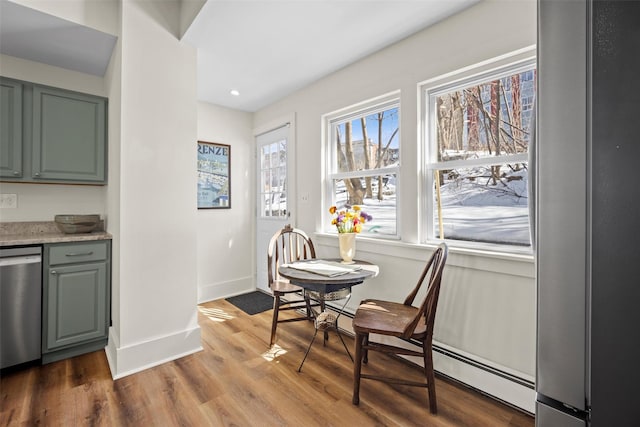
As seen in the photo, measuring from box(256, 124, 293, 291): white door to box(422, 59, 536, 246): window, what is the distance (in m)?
1.78

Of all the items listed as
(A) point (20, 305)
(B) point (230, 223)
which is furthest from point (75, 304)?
(B) point (230, 223)

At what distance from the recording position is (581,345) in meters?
0.44

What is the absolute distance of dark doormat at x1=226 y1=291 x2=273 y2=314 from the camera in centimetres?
337

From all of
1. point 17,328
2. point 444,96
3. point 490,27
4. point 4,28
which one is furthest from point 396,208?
point 4,28

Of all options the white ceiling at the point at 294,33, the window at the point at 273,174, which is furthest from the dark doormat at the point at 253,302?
the white ceiling at the point at 294,33

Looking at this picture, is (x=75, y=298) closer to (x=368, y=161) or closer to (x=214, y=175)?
(x=214, y=175)

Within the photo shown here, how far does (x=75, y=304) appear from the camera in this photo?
2311 millimetres

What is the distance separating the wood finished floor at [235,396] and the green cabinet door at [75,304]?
0.63ft

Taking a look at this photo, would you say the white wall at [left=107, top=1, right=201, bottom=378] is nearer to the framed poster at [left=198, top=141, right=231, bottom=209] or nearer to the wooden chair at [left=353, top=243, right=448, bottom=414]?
the framed poster at [left=198, top=141, right=231, bottom=209]

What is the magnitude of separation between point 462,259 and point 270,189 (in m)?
2.59

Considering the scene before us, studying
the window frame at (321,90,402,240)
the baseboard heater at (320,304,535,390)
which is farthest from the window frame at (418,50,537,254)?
the baseboard heater at (320,304,535,390)

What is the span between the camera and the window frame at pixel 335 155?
249 centimetres

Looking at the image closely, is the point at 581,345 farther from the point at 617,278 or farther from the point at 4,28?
the point at 4,28

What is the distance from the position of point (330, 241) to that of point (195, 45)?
2054mm
